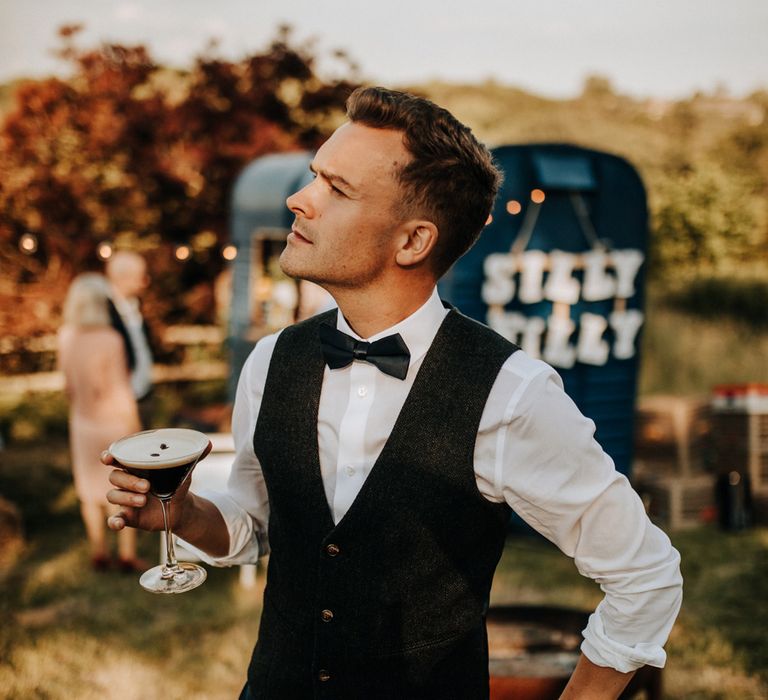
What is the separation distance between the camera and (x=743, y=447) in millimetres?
5941

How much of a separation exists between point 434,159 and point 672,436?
17.7ft

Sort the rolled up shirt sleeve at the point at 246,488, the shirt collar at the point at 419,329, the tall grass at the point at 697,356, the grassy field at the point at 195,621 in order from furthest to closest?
the tall grass at the point at 697,356 < the grassy field at the point at 195,621 < the rolled up shirt sleeve at the point at 246,488 < the shirt collar at the point at 419,329

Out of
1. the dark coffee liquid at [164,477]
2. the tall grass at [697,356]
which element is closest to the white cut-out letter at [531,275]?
the dark coffee liquid at [164,477]

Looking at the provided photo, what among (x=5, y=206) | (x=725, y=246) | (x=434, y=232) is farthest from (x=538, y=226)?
(x=725, y=246)

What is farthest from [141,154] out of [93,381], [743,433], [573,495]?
[573,495]

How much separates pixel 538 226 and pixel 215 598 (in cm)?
330

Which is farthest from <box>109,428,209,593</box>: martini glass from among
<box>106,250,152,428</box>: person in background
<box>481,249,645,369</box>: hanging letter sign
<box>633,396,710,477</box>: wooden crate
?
<box>633,396,710,477</box>: wooden crate

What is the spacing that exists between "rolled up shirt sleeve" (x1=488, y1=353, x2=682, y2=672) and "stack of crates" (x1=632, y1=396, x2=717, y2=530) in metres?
4.79

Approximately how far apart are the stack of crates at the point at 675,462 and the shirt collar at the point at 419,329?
484 cm

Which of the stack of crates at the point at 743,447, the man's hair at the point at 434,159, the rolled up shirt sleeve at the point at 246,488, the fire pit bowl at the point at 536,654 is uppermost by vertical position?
the man's hair at the point at 434,159

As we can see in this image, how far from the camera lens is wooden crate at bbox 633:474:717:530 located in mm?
5773

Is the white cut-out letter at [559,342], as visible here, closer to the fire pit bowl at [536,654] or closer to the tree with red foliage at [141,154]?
the fire pit bowl at [536,654]

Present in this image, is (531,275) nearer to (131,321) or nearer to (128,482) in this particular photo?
(131,321)

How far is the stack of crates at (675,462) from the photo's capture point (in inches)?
229
